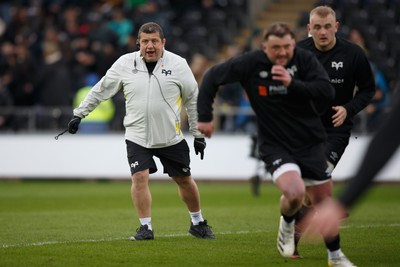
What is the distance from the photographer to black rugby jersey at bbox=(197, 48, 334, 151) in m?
8.74

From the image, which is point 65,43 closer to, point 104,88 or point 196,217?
point 104,88

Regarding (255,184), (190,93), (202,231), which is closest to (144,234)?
(202,231)

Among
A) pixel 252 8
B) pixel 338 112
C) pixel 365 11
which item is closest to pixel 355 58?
pixel 338 112

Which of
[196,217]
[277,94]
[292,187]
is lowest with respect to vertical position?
[196,217]

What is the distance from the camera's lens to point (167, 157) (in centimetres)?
1118

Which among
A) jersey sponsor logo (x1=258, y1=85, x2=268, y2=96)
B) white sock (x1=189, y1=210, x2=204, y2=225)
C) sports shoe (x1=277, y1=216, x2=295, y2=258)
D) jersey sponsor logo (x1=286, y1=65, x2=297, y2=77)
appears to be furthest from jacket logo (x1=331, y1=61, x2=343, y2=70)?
white sock (x1=189, y1=210, x2=204, y2=225)

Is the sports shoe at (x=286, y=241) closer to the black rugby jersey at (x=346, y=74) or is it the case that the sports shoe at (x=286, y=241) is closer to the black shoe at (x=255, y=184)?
the black rugby jersey at (x=346, y=74)

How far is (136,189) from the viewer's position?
1098 cm

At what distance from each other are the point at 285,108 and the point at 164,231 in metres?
3.91

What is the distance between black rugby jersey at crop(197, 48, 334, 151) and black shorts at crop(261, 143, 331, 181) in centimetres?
6

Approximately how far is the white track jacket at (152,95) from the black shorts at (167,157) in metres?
0.07

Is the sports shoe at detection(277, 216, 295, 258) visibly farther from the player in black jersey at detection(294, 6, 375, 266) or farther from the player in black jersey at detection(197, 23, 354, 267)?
the player in black jersey at detection(294, 6, 375, 266)

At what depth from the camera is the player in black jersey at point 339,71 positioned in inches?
411

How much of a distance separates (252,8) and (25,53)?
291 inches
